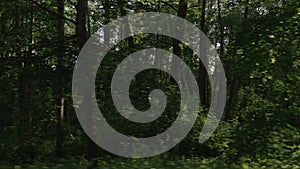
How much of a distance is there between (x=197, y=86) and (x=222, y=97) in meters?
4.29

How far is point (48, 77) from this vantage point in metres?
10.9

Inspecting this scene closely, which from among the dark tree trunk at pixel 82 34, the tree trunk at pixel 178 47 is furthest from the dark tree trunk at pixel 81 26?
the tree trunk at pixel 178 47

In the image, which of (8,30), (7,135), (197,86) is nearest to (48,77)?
(7,135)

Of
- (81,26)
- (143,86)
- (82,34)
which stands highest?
(81,26)

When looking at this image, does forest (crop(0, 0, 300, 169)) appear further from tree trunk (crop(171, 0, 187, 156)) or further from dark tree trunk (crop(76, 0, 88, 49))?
tree trunk (crop(171, 0, 187, 156))

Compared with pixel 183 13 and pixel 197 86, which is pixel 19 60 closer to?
pixel 183 13

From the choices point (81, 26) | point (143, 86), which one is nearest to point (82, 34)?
point (81, 26)

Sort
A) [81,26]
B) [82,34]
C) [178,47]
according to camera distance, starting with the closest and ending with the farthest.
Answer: [82,34] < [81,26] < [178,47]

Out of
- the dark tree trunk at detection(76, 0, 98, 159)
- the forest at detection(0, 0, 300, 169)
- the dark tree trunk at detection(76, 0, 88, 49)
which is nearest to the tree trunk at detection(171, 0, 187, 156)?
the forest at detection(0, 0, 300, 169)

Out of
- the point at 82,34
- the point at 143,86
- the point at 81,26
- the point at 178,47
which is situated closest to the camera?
the point at 82,34

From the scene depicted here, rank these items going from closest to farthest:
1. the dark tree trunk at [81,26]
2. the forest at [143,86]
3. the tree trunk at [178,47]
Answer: the forest at [143,86]
the dark tree trunk at [81,26]
the tree trunk at [178,47]

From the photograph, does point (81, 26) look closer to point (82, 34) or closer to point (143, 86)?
point (82, 34)

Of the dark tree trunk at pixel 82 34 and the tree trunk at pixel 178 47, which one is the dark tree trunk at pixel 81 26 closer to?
the dark tree trunk at pixel 82 34

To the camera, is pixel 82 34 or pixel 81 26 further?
pixel 81 26
